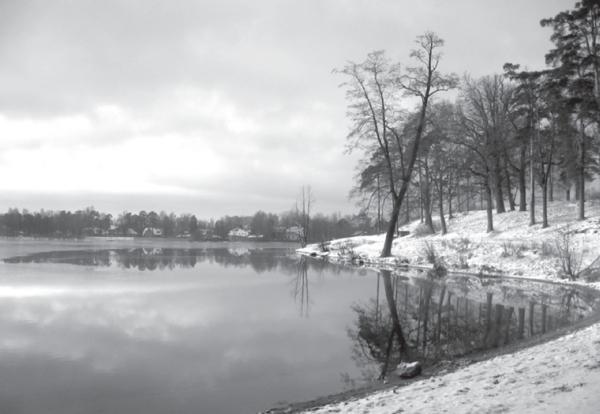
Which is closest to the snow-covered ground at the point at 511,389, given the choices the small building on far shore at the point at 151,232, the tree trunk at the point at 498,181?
the tree trunk at the point at 498,181

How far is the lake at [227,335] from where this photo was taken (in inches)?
264

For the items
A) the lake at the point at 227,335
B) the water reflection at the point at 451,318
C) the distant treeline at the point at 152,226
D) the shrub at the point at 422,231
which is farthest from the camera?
the distant treeline at the point at 152,226

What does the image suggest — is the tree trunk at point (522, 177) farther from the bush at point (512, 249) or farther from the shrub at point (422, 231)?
the bush at point (512, 249)

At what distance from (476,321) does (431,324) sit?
1323 mm

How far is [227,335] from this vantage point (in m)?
9.98

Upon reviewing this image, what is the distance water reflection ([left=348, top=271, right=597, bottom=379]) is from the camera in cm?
873

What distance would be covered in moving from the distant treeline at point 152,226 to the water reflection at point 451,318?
241 ft

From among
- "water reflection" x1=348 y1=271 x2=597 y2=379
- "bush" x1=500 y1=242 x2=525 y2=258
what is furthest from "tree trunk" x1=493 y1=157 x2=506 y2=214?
"water reflection" x1=348 y1=271 x2=597 y2=379

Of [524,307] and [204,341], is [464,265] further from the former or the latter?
[204,341]

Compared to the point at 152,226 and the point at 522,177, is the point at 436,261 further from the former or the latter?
the point at 152,226

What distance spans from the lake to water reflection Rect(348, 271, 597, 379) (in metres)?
0.04

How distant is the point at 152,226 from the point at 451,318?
6417 inches

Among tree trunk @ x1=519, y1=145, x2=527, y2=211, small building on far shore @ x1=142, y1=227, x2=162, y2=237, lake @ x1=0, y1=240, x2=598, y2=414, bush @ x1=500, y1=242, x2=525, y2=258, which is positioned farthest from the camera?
small building on far shore @ x1=142, y1=227, x2=162, y2=237

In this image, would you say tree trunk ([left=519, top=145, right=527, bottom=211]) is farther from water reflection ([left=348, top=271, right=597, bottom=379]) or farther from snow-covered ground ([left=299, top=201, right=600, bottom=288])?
water reflection ([left=348, top=271, right=597, bottom=379])
